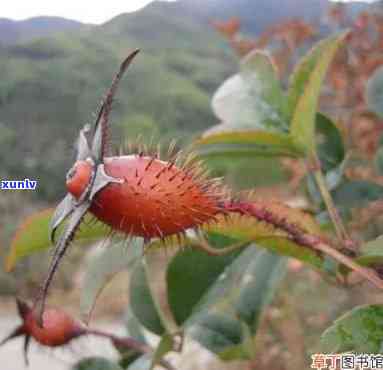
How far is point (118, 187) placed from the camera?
19.3 inches

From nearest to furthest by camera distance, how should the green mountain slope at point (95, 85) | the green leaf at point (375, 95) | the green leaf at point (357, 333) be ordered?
the green leaf at point (357, 333) < the green leaf at point (375, 95) < the green mountain slope at point (95, 85)

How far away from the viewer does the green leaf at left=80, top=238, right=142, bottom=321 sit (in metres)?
0.78

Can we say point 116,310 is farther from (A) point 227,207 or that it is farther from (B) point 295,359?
(A) point 227,207

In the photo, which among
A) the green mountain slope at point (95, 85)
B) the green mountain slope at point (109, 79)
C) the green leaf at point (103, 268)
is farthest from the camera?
the green mountain slope at point (95, 85)

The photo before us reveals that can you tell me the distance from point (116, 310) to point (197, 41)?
1.93 meters

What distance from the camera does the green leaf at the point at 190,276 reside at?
0.82 metres

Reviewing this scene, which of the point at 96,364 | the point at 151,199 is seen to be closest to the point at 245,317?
the point at 96,364

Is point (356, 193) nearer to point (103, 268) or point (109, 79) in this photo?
point (103, 268)

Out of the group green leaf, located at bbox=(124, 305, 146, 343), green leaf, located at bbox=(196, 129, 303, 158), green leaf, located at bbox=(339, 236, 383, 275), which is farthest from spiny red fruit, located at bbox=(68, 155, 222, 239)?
green leaf, located at bbox=(124, 305, 146, 343)

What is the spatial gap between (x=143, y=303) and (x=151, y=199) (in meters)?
0.47

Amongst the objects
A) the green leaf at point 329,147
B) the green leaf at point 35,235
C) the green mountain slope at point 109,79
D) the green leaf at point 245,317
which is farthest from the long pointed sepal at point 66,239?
the green mountain slope at point 109,79

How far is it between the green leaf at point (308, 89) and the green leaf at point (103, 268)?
211 mm

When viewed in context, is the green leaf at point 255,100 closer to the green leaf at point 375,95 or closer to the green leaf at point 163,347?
the green leaf at point 375,95

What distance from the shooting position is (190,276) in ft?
2.71
